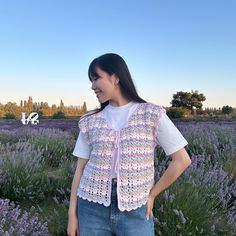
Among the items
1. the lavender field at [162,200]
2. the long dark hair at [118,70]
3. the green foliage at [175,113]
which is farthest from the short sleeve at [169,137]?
the green foliage at [175,113]

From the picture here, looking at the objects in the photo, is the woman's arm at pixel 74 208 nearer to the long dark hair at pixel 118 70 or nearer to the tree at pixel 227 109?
the long dark hair at pixel 118 70

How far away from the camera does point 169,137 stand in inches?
83.1

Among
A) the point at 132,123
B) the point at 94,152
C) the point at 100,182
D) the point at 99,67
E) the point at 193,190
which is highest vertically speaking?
the point at 99,67

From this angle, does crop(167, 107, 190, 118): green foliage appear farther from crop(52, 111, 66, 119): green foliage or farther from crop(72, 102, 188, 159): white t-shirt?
crop(72, 102, 188, 159): white t-shirt

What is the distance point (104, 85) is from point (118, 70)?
110 mm

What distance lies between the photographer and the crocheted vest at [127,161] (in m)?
2.09

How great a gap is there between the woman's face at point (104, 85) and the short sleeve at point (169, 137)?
0.30 m

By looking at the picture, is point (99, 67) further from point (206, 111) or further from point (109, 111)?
point (206, 111)

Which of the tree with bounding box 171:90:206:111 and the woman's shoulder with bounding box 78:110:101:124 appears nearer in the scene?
the woman's shoulder with bounding box 78:110:101:124

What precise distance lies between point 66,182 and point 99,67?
326 cm

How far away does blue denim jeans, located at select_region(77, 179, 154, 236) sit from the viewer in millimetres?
2059

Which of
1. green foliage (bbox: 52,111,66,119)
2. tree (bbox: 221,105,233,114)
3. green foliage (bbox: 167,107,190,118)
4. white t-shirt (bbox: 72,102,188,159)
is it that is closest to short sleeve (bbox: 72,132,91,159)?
white t-shirt (bbox: 72,102,188,159)

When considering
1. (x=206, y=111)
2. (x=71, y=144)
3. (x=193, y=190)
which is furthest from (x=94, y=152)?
(x=206, y=111)

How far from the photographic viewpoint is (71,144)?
327 inches
